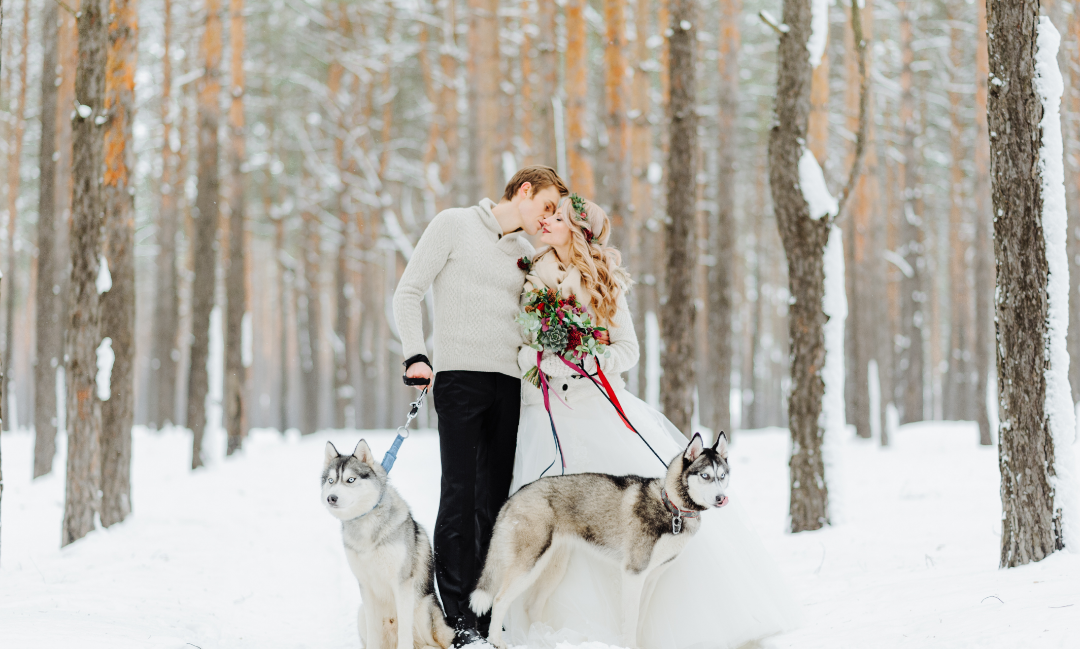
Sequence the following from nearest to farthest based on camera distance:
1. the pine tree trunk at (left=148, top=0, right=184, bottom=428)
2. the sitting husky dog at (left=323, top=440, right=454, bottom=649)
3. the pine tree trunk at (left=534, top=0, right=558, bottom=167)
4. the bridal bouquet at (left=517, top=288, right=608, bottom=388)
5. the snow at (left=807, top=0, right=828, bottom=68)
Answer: the sitting husky dog at (left=323, top=440, right=454, bottom=649)
the bridal bouquet at (left=517, top=288, right=608, bottom=388)
the snow at (left=807, top=0, right=828, bottom=68)
the pine tree trunk at (left=534, top=0, right=558, bottom=167)
the pine tree trunk at (left=148, top=0, right=184, bottom=428)

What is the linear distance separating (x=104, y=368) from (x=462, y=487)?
448 centimetres

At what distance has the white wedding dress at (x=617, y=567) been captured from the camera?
3.46 m

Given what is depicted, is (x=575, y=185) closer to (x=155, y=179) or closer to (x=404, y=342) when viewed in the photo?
(x=404, y=342)

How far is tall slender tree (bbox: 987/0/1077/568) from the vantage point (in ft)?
12.4

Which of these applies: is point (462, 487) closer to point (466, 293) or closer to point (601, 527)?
point (601, 527)

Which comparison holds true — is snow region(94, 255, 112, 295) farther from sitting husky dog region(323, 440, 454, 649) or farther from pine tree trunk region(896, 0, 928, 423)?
pine tree trunk region(896, 0, 928, 423)

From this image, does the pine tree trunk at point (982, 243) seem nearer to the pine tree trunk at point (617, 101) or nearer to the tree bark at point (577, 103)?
the pine tree trunk at point (617, 101)

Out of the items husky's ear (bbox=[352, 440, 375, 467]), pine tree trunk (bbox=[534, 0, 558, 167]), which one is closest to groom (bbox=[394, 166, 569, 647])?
husky's ear (bbox=[352, 440, 375, 467])

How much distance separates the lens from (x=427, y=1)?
17719mm

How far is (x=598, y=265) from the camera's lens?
12.4 ft

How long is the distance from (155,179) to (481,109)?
30.0 ft

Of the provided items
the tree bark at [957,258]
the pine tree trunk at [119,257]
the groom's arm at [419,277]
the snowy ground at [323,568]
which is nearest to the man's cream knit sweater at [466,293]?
the groom's arm at [419,277]

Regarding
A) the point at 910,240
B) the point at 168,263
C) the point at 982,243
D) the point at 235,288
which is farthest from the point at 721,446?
the point at 910,240

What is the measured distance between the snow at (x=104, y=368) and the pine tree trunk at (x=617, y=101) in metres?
6.09
